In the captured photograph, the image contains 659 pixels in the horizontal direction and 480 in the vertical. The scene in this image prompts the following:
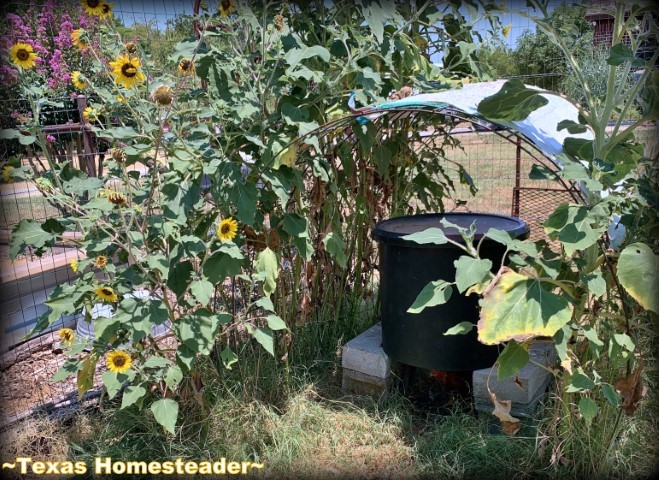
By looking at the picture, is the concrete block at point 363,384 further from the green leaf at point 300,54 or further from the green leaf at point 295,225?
the green leaf at point 300,54

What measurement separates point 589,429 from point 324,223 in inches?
67.1

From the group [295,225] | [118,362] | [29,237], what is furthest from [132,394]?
[295,225]

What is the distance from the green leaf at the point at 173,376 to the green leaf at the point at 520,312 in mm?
1161

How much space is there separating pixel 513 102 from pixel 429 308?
1.03 metres

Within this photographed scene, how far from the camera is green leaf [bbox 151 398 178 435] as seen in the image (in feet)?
7.48

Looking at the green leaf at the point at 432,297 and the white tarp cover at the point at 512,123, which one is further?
the white tarp cover at the point at 512,123

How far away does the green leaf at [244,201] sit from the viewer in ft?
7.67

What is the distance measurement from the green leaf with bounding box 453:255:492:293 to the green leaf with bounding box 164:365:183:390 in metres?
1.13

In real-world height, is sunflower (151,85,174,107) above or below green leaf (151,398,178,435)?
above

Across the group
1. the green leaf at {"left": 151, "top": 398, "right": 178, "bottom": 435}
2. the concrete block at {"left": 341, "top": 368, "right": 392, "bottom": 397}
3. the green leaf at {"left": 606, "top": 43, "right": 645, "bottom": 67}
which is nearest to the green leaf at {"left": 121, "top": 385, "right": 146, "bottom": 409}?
the green leaf at {"left": 151, "top": 398, "right": 178, "bottom": 435}

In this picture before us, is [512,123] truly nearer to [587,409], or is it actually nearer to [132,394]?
[587,409]

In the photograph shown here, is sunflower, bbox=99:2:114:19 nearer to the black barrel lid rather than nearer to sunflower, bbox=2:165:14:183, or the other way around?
sunflower, bbox=2:165:14:183

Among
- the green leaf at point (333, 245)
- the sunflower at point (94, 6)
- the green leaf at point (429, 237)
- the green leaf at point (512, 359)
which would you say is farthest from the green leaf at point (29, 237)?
the green leaf at point (512, 359)

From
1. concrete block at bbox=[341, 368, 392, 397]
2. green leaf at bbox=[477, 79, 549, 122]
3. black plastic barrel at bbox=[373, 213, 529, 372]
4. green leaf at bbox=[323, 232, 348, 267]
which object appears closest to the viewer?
green leaf at bbox=[477, 79, 549, 122]
